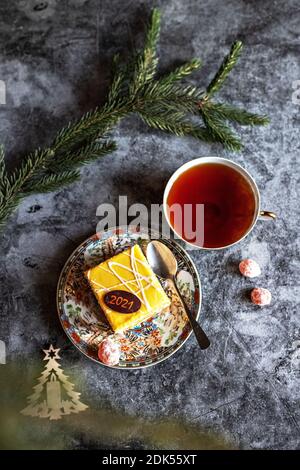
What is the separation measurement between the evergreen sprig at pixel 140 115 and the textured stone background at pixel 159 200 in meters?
0.06

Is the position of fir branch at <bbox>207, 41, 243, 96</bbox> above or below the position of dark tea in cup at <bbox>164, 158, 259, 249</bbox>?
above

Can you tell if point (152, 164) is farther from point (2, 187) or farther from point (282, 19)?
point (282, 19)

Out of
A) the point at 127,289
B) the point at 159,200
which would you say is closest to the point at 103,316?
the point at 127,289

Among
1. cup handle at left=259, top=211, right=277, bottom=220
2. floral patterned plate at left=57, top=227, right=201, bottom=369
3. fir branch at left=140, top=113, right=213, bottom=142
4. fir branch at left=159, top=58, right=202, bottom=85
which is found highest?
fir branch at left=159, top=58, right=202, bottom=85

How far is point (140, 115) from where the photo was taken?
133 centimetres

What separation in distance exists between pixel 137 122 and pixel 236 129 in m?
0.25

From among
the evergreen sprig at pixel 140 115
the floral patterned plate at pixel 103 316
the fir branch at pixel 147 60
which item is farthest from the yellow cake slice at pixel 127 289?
the fir branch at pixel 147 60

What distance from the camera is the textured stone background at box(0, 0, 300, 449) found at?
1291 mm

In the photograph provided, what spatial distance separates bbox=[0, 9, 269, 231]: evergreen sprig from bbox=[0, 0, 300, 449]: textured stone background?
0.06 meters

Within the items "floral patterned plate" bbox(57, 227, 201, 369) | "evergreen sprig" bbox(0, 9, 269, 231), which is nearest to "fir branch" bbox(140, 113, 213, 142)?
"evergreen sprig" bbox(0, 9, 269, 231)

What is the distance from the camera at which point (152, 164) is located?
1370 millimetres

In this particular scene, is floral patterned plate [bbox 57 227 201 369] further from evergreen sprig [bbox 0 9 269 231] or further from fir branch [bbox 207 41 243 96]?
fir branch [bbox 207 41 243 96]

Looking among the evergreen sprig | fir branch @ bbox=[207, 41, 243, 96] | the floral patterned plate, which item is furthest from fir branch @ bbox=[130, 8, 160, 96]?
the floral patterned plate

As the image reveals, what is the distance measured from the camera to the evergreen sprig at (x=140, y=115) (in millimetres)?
1276
